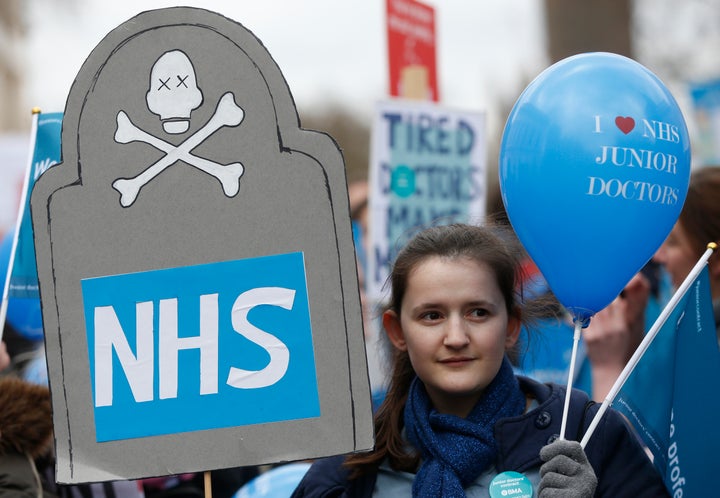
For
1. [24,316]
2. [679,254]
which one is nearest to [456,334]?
[679,254]

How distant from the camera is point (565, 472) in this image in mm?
2342

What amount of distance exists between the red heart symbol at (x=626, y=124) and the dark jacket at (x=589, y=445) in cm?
61

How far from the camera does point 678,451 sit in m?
2.66

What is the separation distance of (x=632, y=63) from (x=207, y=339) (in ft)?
3.76

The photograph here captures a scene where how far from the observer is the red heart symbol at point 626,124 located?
2.55m

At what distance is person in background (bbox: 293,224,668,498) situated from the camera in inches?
100

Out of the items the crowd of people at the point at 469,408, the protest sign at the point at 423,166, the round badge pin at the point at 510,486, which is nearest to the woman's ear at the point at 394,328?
the crowd of people at the point at 469,408

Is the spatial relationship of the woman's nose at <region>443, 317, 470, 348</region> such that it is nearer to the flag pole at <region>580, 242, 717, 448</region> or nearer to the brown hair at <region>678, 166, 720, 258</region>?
the flag pole at <region>580, 242, 717, 448</region>

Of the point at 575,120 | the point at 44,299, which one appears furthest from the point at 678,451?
the point at 44,299

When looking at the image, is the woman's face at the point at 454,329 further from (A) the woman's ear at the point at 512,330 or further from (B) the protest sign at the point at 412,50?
(B) the protest sign at the point at 412,50

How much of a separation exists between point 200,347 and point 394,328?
519 millimetres

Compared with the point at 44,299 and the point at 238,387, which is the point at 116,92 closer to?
the point at 44,299

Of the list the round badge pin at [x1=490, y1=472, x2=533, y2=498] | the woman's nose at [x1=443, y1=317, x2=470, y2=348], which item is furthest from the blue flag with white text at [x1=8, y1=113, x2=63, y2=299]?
the round badge pin at [x1=490, y1=472, x2=533, y2=498]

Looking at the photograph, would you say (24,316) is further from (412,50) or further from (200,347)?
(412,50)
